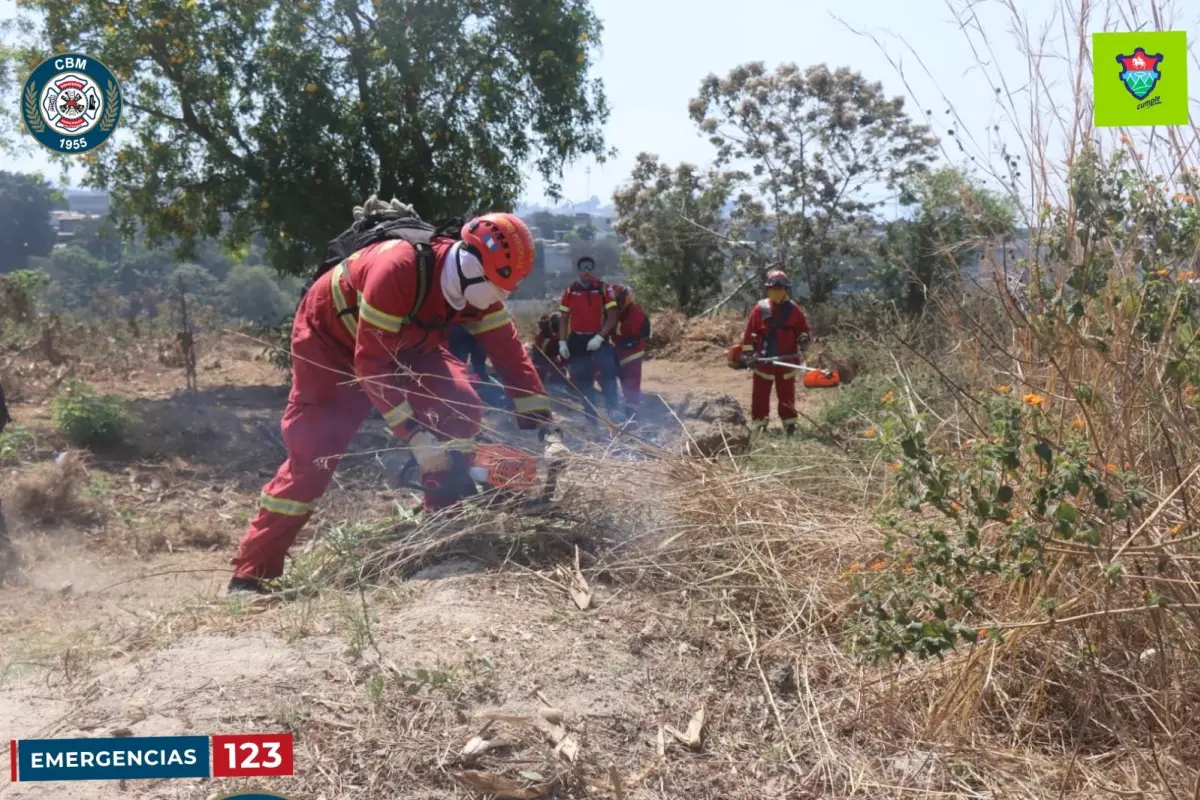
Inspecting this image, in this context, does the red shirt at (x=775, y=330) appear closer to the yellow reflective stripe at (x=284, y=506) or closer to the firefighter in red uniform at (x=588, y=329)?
the firefighter in red uniform at (x=588, y=329)

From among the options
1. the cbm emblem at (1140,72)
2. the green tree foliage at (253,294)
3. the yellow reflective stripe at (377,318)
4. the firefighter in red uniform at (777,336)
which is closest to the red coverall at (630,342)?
the firefighter in red uniform at (777,336)

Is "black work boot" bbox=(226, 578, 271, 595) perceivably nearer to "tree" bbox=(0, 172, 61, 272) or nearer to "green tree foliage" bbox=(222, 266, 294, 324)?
"tree" bbox=(0, 172, 61, 272)

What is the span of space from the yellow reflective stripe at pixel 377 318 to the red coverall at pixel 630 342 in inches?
202

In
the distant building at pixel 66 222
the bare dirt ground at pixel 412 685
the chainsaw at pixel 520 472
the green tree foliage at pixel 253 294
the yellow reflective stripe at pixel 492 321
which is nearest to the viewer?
the bare dirt ground at pixel 412 685

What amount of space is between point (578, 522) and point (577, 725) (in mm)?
1307

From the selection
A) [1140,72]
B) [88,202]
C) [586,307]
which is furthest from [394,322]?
[88,202]

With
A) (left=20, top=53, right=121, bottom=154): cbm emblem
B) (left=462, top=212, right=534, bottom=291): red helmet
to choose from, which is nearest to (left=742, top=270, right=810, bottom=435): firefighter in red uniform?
(left=462, top=212, right=534, bottom=291): red helmet

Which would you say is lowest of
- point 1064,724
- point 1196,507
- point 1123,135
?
point 1064,724

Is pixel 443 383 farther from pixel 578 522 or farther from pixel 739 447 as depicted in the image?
pixel 739 447

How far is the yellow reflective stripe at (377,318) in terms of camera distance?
401cm

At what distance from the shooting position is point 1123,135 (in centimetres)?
277

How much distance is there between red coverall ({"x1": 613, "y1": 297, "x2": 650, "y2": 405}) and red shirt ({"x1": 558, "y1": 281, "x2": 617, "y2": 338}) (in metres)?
0.18

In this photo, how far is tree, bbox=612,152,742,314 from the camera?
17.0 m

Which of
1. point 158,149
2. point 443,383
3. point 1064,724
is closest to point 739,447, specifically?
point 443,383
